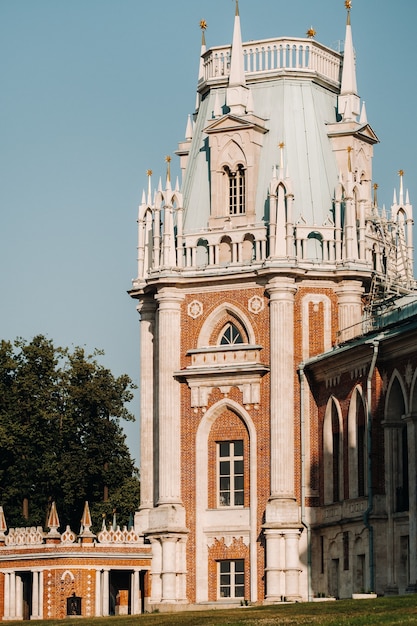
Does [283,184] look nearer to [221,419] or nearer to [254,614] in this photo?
[221,419]

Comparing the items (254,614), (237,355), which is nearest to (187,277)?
(237,355)

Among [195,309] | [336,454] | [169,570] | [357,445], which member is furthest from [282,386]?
[169,570]

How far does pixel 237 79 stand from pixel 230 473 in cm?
1581

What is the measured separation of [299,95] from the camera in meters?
82.2

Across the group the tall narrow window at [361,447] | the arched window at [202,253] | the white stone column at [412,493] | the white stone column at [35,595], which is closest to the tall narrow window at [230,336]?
the arched window at [202,253]

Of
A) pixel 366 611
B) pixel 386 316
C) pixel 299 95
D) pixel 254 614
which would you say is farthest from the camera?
pixel 299 95

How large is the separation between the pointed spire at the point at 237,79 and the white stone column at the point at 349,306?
27.8 ft

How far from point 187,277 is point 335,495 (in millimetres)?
10673

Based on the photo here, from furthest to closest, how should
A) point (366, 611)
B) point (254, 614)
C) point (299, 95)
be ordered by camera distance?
point (299, 95)
point (254, 614)
point (366, 611)

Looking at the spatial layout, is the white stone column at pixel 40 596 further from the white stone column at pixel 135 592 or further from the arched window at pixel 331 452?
the arched window at pixel 331 452

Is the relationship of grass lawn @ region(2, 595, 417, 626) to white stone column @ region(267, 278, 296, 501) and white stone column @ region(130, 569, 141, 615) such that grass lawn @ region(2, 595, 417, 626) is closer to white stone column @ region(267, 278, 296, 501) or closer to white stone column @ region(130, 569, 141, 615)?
white stone column @ region(130, 569, 141, 615)

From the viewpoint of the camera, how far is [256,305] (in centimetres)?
7850

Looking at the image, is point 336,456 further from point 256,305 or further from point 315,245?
point 315,245

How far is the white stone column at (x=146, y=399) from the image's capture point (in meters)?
80.2
